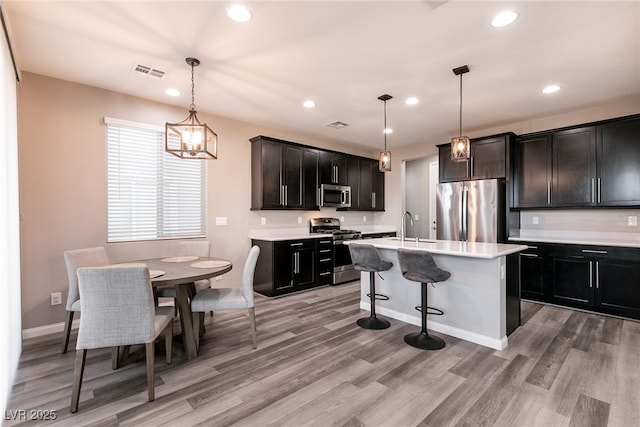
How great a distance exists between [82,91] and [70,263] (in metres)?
1.97

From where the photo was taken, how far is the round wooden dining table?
2344 mm

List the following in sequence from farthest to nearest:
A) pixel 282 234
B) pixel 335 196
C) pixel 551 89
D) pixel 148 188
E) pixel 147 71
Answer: pixel 335 196, pixel 282 234, pixel 148 188, pixel 551 89, pixel 147 71

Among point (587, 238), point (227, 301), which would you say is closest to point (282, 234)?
point (227, 301)

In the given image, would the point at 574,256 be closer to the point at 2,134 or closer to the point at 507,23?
the point at 507,23

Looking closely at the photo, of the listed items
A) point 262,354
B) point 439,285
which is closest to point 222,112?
point 262,354

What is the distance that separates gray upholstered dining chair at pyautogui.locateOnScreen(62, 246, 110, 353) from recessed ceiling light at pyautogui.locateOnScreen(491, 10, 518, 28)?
4.12 m

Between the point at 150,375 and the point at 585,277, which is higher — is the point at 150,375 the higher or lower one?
the lower one

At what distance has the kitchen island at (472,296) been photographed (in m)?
2.78

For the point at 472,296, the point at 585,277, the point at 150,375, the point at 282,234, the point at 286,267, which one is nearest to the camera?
the point at 150,375

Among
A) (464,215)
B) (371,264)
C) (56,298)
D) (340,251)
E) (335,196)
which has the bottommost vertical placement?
(56,298)

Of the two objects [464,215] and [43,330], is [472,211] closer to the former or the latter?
[464,215]

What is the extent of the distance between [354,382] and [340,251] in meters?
3.15

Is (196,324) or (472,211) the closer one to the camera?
(196,324)

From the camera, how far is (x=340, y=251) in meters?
5.31
